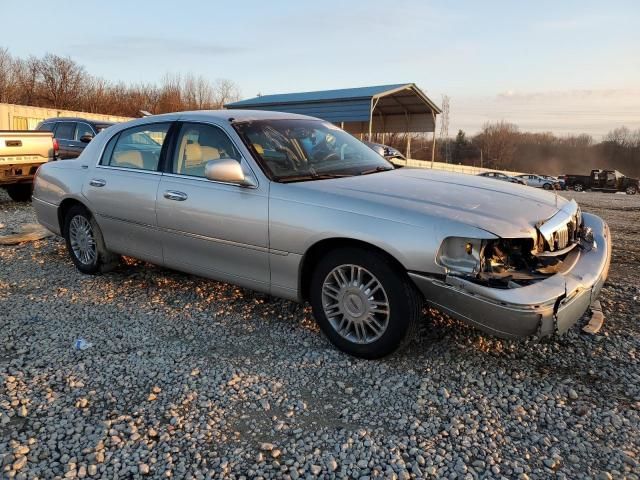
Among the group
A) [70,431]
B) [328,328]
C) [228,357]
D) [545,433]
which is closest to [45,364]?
[70,431]

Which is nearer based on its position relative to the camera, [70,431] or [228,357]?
[70,431]

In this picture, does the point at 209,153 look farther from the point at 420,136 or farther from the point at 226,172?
the point at 420,136

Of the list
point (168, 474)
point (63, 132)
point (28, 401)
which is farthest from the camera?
point (63, 132)

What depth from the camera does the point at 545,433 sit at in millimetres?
2523

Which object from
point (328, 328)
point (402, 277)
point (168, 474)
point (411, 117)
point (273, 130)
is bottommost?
point (168, 474)

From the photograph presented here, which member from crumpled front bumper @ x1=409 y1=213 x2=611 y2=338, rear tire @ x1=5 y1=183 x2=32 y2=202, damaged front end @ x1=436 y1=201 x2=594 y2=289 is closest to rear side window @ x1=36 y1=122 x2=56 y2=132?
rear tire @ x1=5 y1=183 x2=32 y2=202

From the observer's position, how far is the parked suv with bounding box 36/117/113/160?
40.3 ft

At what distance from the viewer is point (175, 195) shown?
4.04 m

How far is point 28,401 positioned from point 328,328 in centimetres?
183

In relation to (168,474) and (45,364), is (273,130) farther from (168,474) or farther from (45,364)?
(168,474)

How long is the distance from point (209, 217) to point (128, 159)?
53.8 inches

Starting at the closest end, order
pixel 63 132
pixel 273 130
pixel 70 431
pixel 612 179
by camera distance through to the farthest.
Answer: pixel 70 431 → pixel 273 130 → pixel 63 132 → pixel 612 179

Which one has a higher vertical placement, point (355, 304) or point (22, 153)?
point (22, 153)

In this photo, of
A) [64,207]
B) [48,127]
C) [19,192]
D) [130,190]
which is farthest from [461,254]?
[48,127]
